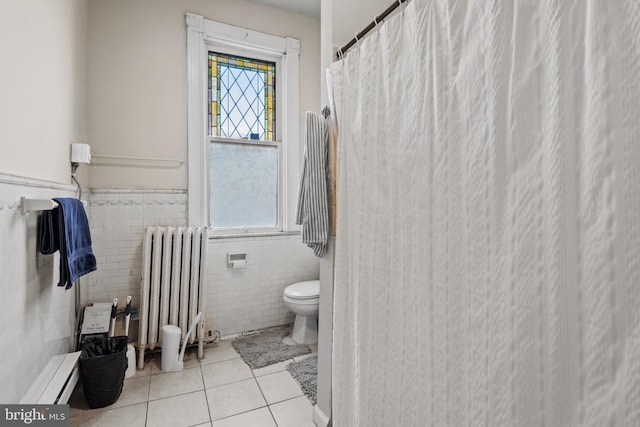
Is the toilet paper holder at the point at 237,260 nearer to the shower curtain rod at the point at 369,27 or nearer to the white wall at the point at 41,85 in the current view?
the white wall at the point at 41,85

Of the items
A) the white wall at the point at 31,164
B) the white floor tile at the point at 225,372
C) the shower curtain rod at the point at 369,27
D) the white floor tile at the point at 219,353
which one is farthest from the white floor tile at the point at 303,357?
the shower curtain rod at the point at 369,27

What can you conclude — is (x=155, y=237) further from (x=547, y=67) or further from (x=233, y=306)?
(x=547, y=67)

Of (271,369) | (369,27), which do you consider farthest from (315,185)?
(271,369)

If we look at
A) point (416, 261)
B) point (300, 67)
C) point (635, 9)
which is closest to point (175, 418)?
point (416, 261)

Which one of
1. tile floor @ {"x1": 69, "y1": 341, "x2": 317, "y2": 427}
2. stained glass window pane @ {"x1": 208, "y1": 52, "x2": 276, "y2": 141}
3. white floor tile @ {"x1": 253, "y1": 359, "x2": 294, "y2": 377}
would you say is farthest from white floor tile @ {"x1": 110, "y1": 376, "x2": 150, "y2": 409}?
stained glass window pane @ {"x1": 208, "y1": 52, "x2": 276, "y2": 141}

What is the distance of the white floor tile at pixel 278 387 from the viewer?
189cm

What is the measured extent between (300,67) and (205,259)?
1.90 meters

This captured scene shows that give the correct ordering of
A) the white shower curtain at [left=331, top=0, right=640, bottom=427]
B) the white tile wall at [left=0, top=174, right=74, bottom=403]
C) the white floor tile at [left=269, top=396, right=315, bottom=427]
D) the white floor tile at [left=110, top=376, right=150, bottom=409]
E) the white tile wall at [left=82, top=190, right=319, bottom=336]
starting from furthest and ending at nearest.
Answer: the white tile wall at [left=82, top=190, right=319, bottom=336], the white floor tile at [left=110, top=376, right=150, bottom=409], the white floor tile at [left=269, top=396, right=315, bottom=427], the white tile wall at [left=0, top=174, right=74, bottom=403], the white shower curtain at [left=331, top=0, right=640, bottom=427]

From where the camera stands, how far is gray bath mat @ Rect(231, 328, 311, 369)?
230 centimetres

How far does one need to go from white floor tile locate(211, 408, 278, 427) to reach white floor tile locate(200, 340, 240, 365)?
27.0 inches

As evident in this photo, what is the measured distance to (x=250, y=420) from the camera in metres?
1.69

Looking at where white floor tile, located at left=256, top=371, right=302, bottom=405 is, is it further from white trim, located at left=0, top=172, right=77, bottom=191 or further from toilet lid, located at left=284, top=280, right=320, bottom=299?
white trim, located at left=0, top=172, right=77, bottom=191

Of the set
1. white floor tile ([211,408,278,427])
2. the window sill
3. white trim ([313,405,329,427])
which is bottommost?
white floor tile ([211,408,278,427])

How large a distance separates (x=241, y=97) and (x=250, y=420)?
2.42 m
